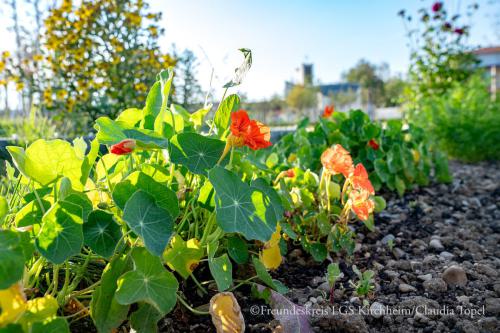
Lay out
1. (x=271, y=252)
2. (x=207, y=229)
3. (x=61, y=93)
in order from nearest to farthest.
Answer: (x=207, y=229) < (x=271, y=252) < (x=61, y=93)

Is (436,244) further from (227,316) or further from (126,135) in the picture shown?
(126,135)

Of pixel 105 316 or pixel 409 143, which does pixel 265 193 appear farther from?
pixel 409 143

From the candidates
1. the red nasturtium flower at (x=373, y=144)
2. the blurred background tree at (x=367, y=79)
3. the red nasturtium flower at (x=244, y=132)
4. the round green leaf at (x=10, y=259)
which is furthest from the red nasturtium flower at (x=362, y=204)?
the blurred background tree at (x=367, y=79)

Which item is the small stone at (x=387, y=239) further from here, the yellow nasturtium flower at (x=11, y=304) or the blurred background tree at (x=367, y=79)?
the blurred background tree at (x=367, y=79)

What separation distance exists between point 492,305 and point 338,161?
52 cm

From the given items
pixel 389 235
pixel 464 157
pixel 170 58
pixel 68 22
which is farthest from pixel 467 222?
pixel 68 22

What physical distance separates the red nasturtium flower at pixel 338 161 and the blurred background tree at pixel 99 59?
2.22 m

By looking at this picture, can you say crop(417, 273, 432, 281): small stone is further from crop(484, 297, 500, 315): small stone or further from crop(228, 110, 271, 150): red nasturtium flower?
crop(228, 110, 271, 150): red nasturtium flower

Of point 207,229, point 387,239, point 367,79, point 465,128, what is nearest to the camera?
point 207,229

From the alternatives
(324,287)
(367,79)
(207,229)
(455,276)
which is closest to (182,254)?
(207,229)

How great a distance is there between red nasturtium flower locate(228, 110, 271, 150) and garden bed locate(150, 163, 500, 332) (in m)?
0.41

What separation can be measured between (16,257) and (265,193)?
477 mm

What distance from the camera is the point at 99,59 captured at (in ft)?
10.7

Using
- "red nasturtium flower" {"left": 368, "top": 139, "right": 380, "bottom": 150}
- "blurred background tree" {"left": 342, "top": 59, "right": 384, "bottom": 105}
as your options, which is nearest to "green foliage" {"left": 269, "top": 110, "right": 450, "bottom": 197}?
"red nasturtium flower" {"left": 368, "top": 139, "right": 380, "bottom": 150}
